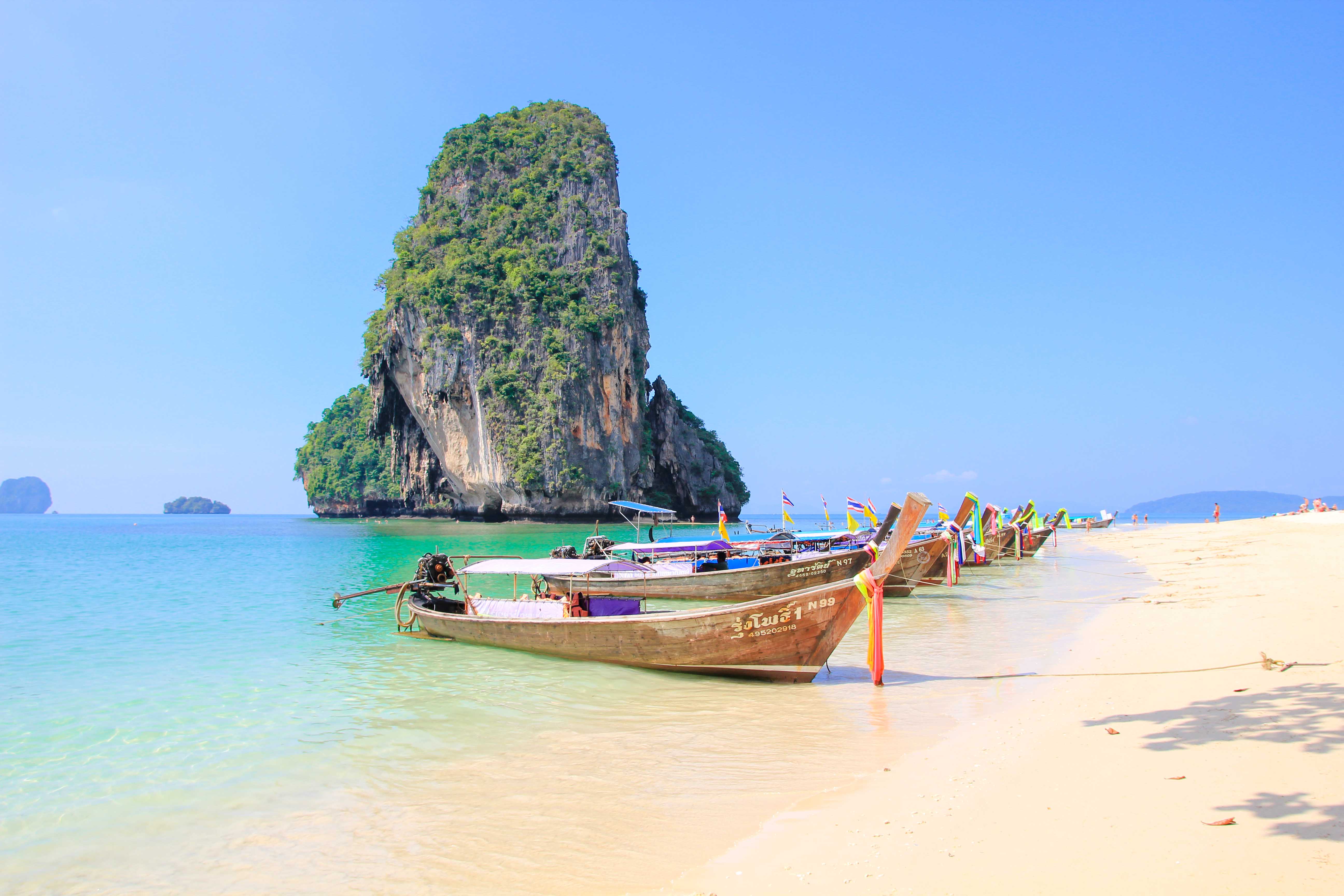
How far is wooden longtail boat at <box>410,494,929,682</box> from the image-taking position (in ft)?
25.4

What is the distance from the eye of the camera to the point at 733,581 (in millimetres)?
14938

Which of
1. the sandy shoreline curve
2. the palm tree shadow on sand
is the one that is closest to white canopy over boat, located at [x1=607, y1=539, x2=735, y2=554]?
the sandy shoreline curve

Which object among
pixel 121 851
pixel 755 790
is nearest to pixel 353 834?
pixel 121 851

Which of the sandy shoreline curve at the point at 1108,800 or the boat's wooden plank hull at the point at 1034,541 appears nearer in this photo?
the sandy shoreline curve at the point at 1108,800

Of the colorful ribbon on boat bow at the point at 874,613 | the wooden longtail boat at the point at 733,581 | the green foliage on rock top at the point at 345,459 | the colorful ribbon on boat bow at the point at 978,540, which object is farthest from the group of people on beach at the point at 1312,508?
the green foliage on rock top at the point at 345,459

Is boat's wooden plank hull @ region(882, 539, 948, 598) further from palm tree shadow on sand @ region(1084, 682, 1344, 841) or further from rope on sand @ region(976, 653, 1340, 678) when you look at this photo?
palm tree shadow on sand @ region(1084, 682, 1344, 841)

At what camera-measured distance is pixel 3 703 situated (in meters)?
8.16

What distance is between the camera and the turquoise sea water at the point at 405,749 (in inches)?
166

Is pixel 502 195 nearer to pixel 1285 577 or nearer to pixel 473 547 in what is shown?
pixel 473 547

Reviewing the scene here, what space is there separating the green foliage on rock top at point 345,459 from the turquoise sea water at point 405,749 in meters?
72.7

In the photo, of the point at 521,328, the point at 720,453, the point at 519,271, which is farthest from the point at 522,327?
the point at 720,453

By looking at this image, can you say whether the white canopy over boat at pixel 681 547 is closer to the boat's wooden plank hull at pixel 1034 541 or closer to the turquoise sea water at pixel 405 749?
the turquoise sea water at pixel 405 749

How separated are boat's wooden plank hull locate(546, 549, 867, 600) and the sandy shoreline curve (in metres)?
6.55

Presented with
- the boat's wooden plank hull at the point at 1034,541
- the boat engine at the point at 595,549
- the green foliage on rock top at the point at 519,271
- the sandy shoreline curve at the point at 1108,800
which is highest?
the green foliage on rock top at the point at 519,271
